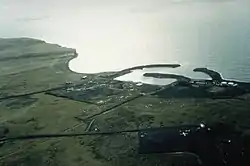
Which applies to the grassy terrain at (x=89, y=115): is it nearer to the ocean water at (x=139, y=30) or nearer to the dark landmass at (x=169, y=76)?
the dark landmass at (x=169, y=76)

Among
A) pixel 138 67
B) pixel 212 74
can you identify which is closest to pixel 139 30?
pixel 138 67

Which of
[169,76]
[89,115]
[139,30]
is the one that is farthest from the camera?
[139,30]

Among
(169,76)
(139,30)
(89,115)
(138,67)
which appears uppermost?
(139,30)

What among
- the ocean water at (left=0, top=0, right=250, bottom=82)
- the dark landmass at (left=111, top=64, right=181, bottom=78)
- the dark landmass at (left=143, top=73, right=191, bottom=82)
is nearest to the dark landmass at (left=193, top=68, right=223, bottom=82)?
the ocean water at (left=0, top=0, right=250, bottom=82)

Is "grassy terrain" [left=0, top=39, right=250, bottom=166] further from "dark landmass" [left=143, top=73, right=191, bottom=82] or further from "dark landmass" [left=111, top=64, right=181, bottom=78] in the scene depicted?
"dark landmass" [left=143, top=73, right=191, bottom=82]

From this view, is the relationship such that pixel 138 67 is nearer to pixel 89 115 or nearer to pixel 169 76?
pixel 169 76

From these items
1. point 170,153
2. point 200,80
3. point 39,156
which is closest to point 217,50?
point 200,80
